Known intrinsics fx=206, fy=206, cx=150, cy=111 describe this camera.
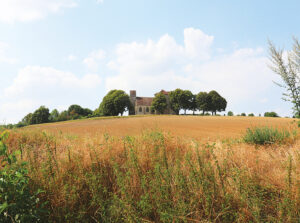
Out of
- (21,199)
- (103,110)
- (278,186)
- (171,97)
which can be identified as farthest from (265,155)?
(171,97)

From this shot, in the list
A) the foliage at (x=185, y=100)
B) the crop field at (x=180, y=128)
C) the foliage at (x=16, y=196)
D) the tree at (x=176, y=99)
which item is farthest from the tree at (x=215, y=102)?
the foliage at (x=16, y=196)

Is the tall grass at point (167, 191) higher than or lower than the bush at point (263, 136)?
lower

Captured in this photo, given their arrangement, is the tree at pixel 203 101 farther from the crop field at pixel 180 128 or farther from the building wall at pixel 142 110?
the crop field at pixel 180 128

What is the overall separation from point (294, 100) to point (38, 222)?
8271 mm

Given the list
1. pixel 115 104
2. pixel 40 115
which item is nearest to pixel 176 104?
pixel 115 104

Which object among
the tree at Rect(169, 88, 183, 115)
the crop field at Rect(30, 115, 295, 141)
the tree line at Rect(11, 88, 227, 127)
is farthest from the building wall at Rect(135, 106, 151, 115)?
the crop field at Rect(30, 115, 295, 141)

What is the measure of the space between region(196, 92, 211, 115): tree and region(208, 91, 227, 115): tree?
0.85m

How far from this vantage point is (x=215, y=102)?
58.0 metres

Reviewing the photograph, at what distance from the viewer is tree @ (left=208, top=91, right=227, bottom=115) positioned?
58.0 meters

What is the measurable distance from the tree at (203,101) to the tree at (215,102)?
85cm

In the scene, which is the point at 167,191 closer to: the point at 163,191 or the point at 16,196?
the point at 163,191

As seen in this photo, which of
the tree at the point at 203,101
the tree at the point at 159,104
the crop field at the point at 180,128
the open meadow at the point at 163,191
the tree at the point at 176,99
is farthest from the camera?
the tree at the point at 203,101

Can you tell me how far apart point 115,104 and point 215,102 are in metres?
28.1

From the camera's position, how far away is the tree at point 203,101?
57.8 metres
